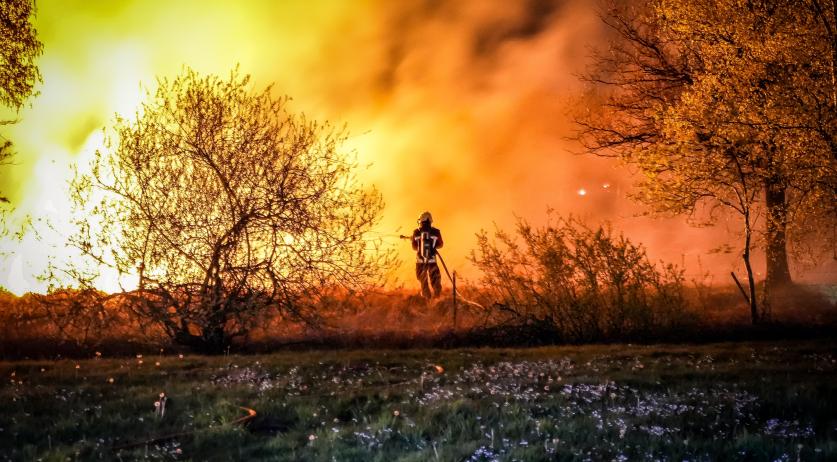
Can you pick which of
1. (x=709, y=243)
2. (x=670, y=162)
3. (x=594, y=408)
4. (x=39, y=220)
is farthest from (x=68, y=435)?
(x=709, y=243)

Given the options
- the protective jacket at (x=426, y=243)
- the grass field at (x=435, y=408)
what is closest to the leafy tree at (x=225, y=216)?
the grass field at (x=435, y=408)

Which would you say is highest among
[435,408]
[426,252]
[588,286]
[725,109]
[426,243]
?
[725,109]

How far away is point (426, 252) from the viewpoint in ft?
79.4

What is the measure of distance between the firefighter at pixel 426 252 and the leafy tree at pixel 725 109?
717 centimetres

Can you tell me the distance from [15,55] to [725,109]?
17.3 meters

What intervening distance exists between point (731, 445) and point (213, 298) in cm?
1148

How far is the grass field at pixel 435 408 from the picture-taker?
279 inches

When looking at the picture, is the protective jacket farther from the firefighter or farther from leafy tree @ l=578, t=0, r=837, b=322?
leafy tree @ l=578, t=0, r=837, b=322

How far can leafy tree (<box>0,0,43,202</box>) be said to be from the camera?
52.2 ft

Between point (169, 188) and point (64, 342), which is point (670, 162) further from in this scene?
point (64, 342)

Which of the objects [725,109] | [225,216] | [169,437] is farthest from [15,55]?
[725,109]

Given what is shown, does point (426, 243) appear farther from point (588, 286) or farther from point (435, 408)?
point (435, 408)

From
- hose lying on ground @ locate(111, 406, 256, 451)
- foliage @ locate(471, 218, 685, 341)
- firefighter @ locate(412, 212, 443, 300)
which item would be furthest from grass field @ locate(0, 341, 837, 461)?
firefighter @ locate(412, 212, 443, 300)

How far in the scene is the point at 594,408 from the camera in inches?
351
